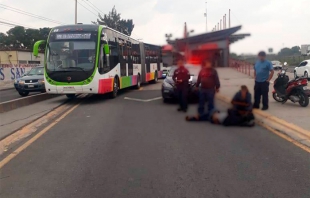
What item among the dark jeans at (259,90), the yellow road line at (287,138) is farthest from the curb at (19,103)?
the yellow road line at (287,138)

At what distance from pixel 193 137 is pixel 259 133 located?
1.47m

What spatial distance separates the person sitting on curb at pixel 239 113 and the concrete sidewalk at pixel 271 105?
18cm

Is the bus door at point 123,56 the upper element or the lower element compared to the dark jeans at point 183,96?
upper

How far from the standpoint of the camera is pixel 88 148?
7094mm

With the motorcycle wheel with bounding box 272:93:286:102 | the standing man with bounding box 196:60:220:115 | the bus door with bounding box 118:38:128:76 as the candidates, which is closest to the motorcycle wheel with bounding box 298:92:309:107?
the motorcycle wheel with bounding box 272:93:286:102

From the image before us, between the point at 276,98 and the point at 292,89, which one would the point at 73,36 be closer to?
the point at 276,98

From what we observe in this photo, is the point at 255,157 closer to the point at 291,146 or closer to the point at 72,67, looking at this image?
the point at 291,146

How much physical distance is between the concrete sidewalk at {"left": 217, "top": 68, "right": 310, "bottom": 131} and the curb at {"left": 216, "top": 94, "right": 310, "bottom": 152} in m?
0.17

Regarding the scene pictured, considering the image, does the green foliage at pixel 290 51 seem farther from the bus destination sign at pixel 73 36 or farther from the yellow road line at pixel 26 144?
the bus destination sign at pixel 73 36

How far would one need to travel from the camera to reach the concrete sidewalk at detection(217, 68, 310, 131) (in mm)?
8125

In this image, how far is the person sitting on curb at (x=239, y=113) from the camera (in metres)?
8.43

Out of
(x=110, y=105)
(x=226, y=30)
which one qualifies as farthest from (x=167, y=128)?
(x=110, y=105)

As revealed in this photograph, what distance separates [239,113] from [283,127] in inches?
41.1

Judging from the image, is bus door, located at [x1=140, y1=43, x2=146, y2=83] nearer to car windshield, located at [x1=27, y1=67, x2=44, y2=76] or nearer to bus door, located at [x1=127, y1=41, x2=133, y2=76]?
bus door, located at [x1=127, y1=41, x2=133, y2=76]
